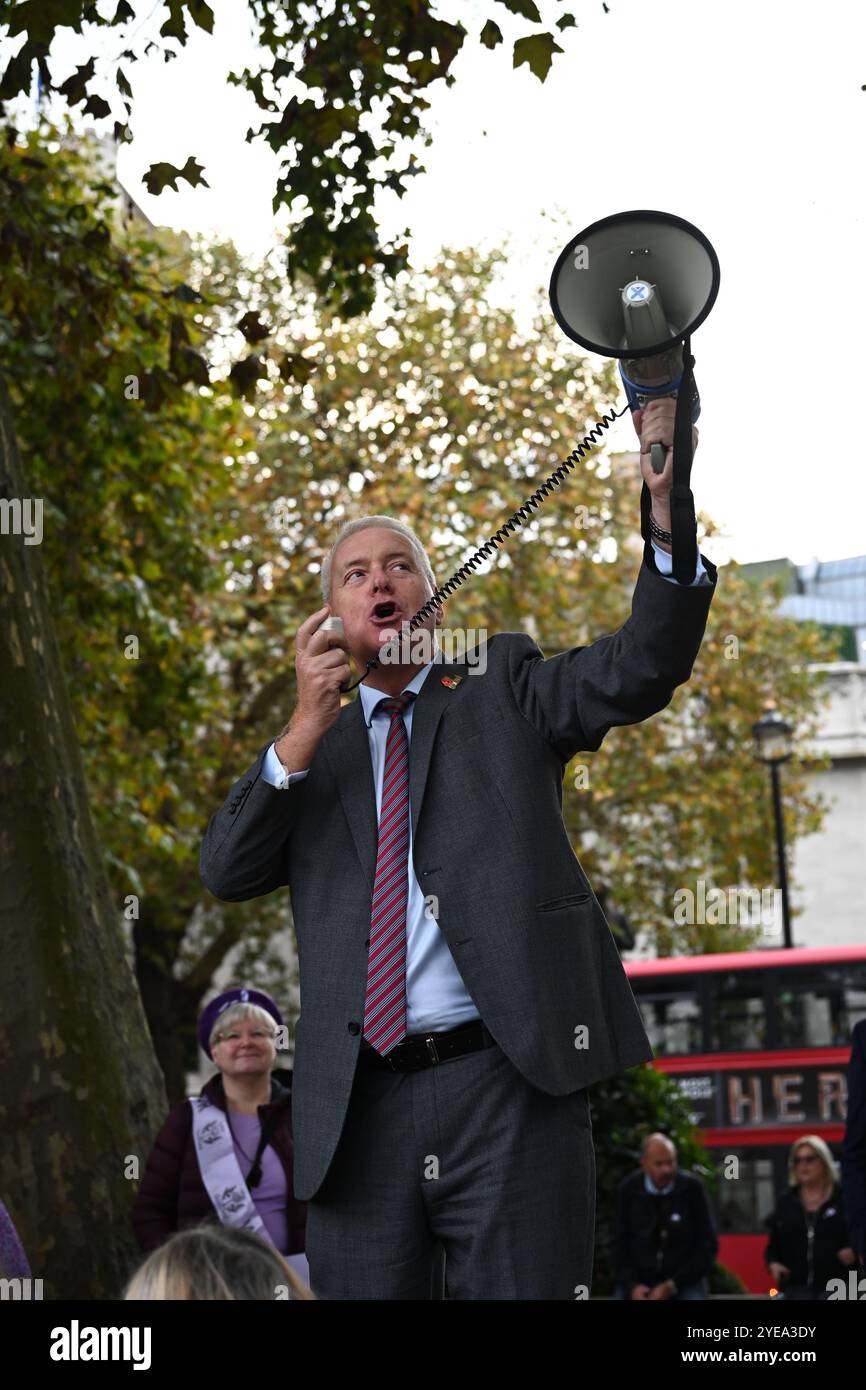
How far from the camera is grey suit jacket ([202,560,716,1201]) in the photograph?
3.24m

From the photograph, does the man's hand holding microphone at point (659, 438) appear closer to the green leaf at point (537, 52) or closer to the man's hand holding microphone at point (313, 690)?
the man's hand holding microphone at point (313, 690)

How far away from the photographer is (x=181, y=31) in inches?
278

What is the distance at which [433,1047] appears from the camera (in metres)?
3.33

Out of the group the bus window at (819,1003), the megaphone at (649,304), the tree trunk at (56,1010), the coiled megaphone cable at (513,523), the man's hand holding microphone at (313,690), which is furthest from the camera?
the bus window at (819,1003)

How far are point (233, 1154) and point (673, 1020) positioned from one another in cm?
1415

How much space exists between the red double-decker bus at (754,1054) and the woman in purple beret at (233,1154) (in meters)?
12.2

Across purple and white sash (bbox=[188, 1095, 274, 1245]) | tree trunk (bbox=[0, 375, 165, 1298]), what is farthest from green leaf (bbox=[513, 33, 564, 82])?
purple and white sash (bbox=[188, 1095, 274, 1245])

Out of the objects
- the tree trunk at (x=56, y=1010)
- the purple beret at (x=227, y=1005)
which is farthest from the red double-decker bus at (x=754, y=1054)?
the tree trunk at (x=56, y=1010)

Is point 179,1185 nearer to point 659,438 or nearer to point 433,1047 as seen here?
point 433,1047

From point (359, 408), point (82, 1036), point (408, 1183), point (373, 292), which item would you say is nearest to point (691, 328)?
point (408, 1183)

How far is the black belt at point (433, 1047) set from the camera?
332cm

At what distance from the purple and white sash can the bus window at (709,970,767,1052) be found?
1376cm

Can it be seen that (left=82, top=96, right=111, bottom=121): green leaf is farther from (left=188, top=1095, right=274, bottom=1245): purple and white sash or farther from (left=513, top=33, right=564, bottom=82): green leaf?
(left=188, top=1095, right=274, bottom=1245): purple and white sash

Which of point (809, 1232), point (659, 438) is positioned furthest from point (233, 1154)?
point (809, 1232)
